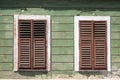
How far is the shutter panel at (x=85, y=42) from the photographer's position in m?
9.02

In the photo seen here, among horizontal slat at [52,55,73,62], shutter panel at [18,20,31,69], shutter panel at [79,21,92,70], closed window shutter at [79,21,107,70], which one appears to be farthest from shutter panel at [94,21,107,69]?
shutter panel at [18,20,31,69]

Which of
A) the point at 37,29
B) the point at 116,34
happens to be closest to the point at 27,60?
A: the point at 37,29

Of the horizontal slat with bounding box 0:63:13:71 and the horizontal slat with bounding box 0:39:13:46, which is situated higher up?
the horizontal slat with bounding box 0:39:13:46

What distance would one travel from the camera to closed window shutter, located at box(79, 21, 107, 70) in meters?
9.02

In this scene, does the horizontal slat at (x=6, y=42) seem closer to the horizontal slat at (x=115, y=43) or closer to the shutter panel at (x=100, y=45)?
the shutter panel at (x=100, y=45)

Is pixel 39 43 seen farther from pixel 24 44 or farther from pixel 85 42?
A: pixel 85 42

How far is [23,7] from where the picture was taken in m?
8.99

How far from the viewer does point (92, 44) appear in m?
9.04

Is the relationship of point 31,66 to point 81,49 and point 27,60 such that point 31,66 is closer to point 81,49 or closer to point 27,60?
point 27,60

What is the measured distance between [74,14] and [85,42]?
0.71 meters

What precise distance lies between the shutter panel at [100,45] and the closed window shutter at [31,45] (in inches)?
48.4

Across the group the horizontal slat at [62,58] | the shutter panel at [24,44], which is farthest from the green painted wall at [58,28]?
the shutter panel at [24,44]

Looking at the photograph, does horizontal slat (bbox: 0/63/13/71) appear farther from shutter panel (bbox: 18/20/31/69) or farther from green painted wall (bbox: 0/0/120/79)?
shutter panel (bbox: 18/20/31/69)

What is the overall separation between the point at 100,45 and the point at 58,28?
1070mm
